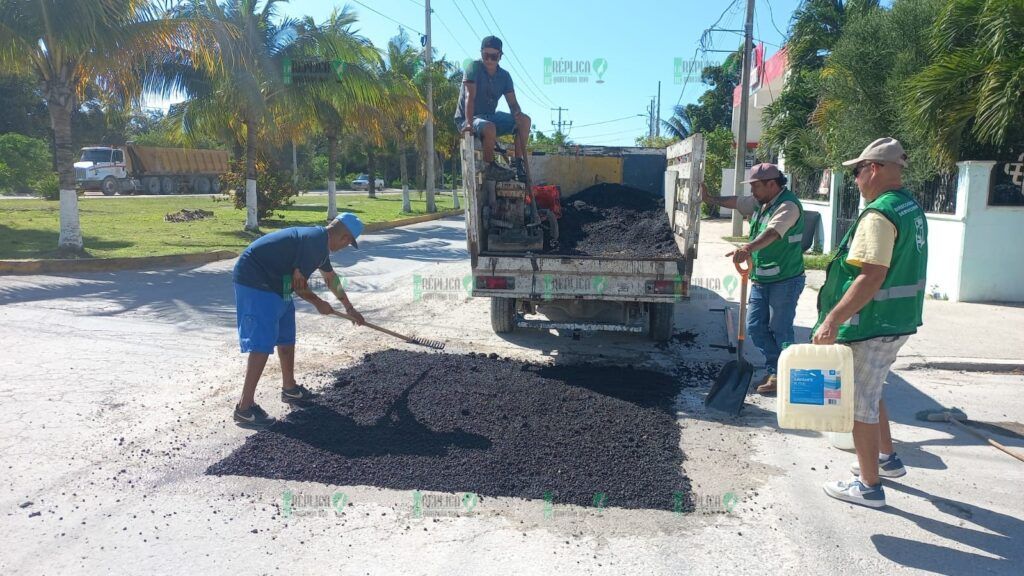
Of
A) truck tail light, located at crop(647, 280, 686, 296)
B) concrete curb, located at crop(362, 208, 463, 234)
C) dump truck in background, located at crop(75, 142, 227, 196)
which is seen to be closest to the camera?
truck tail light, located at crop(647, 280, 686, 296)

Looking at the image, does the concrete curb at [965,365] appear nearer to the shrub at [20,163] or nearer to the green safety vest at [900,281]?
the green safety vest at [900,281]

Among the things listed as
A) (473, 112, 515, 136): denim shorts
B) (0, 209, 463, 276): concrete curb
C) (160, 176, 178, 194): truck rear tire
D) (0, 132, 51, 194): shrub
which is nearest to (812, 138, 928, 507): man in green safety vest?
(473, 112, 515, 136): denim shorts

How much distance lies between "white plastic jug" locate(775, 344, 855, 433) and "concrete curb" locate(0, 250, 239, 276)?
437 inches

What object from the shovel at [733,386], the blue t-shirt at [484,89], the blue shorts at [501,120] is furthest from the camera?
the blue shorts at [501,120]

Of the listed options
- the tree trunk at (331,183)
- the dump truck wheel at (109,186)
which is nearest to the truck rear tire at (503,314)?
the tree trunk at (331,183)

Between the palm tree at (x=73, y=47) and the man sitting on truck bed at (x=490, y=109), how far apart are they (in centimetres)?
755

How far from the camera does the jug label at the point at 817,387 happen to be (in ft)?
11.3

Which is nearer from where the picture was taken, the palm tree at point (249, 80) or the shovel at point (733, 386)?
the shovel at point (733, 386)

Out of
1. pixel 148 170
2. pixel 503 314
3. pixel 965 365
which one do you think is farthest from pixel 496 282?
pixel 148 170

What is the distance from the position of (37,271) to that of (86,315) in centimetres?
374

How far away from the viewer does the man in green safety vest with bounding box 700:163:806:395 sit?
5.25 meters

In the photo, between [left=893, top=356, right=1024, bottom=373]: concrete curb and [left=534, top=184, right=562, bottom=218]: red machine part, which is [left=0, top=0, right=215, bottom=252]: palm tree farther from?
[left=893, top=356, right=1024, bottom=373]: concrete curb

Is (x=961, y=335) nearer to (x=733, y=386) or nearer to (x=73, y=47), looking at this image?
(x=733, y=386)

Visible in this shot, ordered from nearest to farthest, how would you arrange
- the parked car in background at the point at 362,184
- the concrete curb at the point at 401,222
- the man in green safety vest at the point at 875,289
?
the man in green safety vest at the point at 875,289 → the concrete curb at the point at 401,222 → the parked car in background at the point at 362,184
